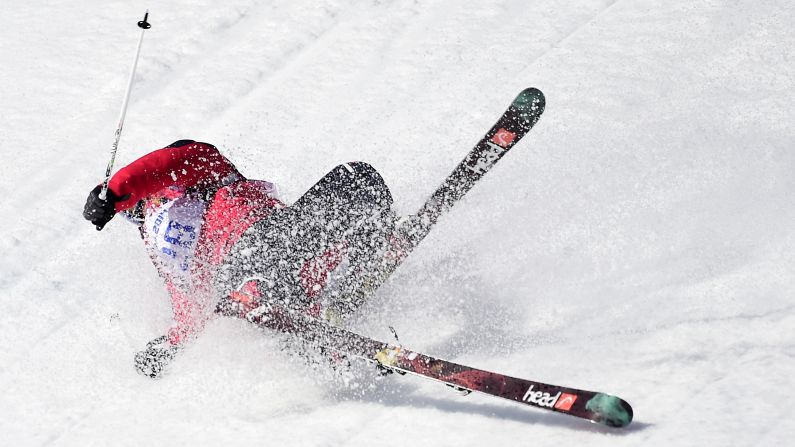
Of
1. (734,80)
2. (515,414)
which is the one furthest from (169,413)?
(734,80)

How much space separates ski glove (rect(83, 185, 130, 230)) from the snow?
0.81m

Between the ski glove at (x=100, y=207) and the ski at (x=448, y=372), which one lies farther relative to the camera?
the ski glove at (x=100, y=207)

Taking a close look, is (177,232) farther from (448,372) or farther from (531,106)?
(531,106)

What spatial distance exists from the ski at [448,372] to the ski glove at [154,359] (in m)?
0.48

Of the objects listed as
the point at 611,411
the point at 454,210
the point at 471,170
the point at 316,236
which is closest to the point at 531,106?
the point at 471,170

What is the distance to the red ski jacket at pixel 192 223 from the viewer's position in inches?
169

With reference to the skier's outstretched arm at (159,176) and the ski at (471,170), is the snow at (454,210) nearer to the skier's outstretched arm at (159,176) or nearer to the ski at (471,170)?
the ski at (471,170)

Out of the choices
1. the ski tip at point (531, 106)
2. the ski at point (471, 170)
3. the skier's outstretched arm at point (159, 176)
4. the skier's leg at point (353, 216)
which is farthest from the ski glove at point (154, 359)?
the ski tip at point (531, 106)

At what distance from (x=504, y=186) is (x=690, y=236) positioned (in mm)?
1198

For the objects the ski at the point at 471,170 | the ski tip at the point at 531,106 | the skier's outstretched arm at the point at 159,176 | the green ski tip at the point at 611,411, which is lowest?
the green ski tip at the point at 611,411

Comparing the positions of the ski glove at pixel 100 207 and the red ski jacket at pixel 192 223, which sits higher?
the ski glove at pixel 100 207

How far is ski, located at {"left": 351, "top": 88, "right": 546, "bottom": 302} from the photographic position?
14.9 feet

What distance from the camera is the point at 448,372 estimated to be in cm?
360

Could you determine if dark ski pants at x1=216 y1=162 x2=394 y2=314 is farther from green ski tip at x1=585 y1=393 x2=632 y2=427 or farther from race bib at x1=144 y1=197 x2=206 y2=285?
green ski tip at x1=585 y1=393 x2=632 y2=427
